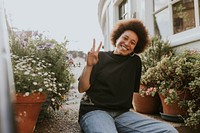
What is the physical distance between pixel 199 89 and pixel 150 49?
97 cm

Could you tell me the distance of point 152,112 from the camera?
253cm

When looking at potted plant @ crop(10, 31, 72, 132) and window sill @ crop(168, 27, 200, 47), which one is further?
window sill @ crop(168, 27, 200, 47)

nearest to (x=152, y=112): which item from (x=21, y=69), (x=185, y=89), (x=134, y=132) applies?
(x=185, y=89)

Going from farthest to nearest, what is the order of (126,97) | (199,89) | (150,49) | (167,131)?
(150,49), (199,89), (126,97), (167,131)

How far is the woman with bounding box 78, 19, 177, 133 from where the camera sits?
5.09 ft

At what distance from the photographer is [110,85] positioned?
171 centimetres

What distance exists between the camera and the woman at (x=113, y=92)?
1552 mm

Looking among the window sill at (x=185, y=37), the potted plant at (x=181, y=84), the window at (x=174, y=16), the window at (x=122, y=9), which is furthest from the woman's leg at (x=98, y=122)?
the window at (x=122, y=9)

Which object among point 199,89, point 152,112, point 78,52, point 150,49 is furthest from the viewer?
point 78,52

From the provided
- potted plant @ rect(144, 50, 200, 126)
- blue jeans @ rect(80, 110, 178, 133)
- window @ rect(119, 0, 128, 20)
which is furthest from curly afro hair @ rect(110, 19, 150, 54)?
window @ rect(119, 0, 128, 20)

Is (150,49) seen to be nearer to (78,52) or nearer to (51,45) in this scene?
(78,52)

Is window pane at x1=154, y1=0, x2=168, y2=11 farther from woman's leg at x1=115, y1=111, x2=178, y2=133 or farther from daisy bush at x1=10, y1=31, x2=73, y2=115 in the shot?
woman's leg at x1=115, y1=111, x2=178, y2=133

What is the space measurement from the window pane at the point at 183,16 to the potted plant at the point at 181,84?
25.8 inches

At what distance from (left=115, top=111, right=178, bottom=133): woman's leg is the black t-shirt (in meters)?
0.10
